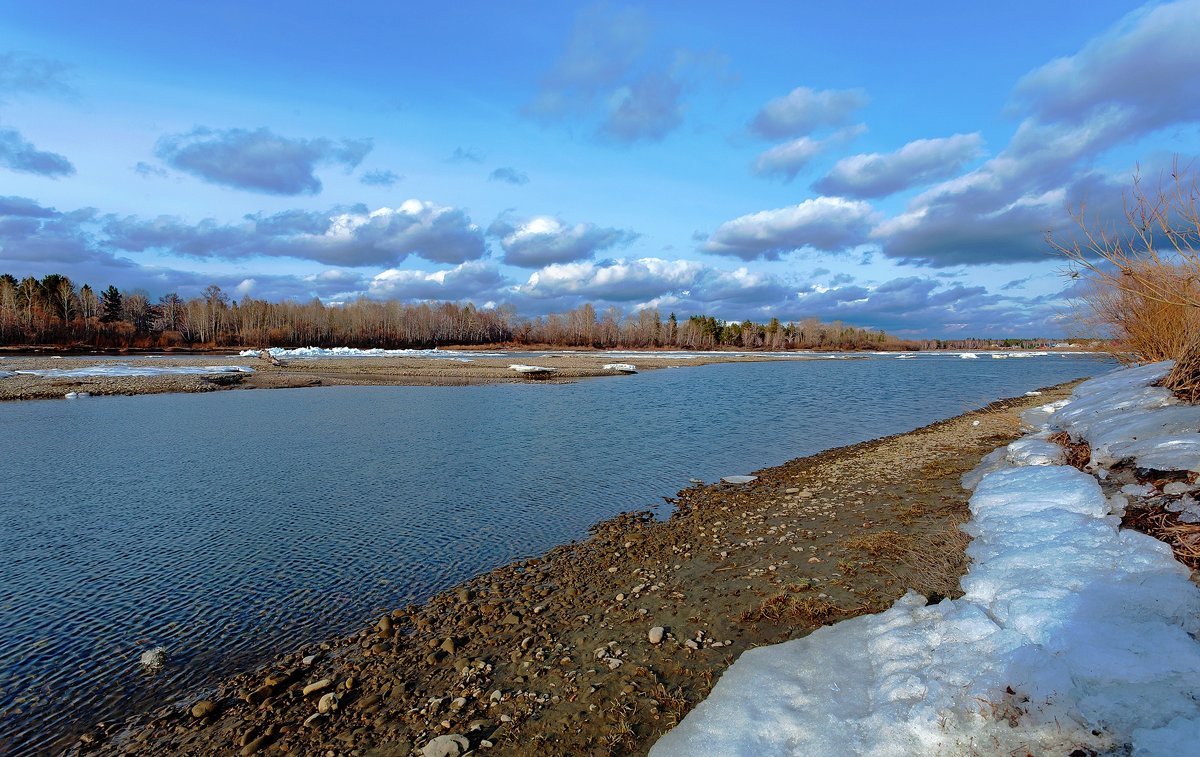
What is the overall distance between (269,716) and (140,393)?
4554 cm

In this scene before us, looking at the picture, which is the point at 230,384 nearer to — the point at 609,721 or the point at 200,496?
the point at 200,496

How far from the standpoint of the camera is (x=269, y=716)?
6258mm

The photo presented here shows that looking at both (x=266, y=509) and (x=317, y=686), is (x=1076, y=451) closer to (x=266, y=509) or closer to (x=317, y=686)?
(x=317, y=686)

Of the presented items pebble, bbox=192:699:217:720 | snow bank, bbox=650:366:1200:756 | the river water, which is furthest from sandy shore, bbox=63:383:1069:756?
the river water

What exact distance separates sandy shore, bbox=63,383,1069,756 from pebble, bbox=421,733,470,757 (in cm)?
15

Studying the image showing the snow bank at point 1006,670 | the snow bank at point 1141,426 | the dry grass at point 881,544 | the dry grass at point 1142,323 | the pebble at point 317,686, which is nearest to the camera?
the snow bank at point 1006,670

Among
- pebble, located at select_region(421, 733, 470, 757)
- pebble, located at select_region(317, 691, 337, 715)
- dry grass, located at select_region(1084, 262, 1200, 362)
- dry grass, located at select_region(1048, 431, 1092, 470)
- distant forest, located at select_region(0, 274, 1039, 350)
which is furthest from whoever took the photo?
distant forest, located at select_region(0, 274, 1039, 350)

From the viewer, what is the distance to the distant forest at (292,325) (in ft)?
336

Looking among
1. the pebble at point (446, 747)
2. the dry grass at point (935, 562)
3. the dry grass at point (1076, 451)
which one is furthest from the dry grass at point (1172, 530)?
the pebble at point (446, 747)

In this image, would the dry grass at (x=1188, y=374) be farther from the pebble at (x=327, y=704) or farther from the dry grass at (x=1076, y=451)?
the pebble at (x=327, y=704)

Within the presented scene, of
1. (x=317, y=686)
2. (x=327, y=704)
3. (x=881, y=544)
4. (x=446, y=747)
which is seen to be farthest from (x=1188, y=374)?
(x=317, y=686)

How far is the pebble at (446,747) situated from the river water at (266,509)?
3607 millimetres

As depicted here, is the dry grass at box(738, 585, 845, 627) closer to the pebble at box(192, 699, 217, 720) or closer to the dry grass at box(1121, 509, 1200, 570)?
the dry grass at box(1121, 509, 1200, 570)

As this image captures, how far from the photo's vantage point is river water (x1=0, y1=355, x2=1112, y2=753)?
26.2 feet
